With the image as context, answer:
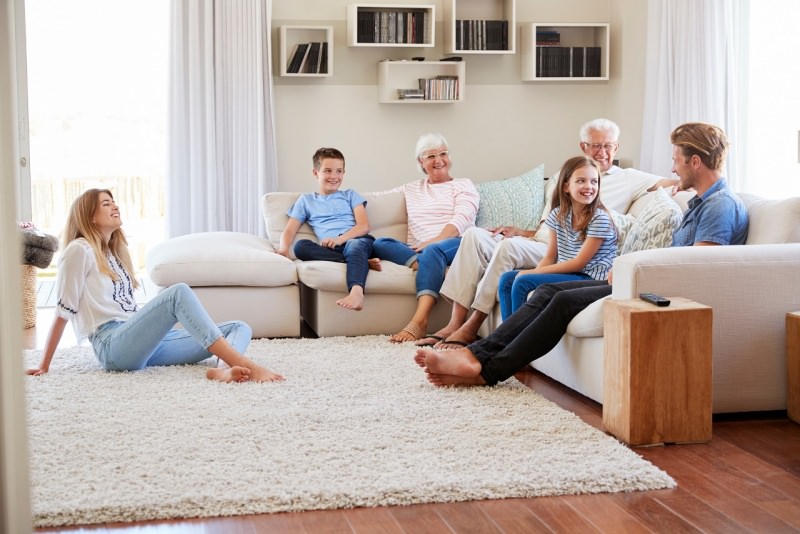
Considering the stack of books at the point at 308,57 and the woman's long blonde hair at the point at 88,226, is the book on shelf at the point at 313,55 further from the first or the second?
the woman's long blonde hair at the point at 88,226

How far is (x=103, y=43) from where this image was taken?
702 cm

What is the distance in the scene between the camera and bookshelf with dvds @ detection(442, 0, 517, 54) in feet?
20.9

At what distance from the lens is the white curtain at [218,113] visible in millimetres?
6324

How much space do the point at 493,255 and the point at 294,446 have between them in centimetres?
181

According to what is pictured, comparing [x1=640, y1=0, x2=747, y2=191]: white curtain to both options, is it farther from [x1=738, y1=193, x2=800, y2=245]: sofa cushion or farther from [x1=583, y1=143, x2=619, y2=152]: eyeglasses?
[x1=738, y1=193, x2=800, y2=245]: sofa cushion

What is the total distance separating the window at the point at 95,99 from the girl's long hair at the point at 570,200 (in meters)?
3.41

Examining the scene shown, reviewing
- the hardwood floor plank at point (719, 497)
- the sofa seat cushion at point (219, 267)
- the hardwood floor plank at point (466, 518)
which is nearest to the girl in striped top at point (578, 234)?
the hardwood floor plank at point (719, 497)

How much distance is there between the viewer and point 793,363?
3357 millimetres

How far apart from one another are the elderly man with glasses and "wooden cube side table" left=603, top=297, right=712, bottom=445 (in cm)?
140

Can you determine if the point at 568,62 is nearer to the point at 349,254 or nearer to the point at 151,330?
the point at 349,254

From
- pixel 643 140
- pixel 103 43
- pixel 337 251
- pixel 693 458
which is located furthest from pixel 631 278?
pixel 103 43

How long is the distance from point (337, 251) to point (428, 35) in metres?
1.90

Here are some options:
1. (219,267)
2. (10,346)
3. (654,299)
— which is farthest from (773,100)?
(10,346)

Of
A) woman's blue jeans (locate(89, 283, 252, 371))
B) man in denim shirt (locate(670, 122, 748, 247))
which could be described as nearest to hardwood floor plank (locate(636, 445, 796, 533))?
man in denim shirt (locate(670, 122, 748, 247))
